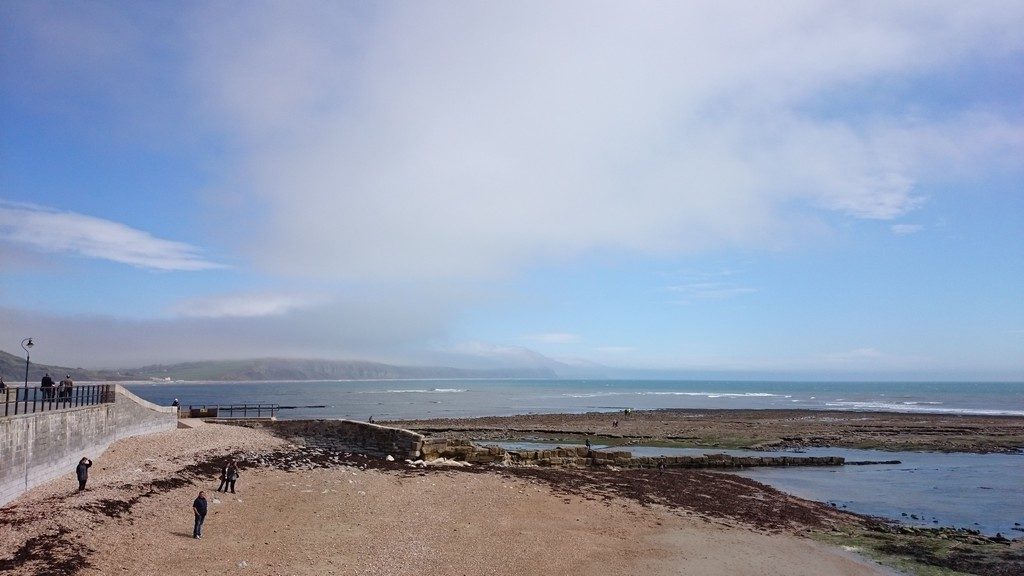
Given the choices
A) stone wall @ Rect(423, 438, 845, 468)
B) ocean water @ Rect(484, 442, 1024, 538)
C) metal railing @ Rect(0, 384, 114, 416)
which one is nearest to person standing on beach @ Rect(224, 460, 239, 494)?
metal railing @ Rect(0, 384, 114, 416)

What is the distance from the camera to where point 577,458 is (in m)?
33.6

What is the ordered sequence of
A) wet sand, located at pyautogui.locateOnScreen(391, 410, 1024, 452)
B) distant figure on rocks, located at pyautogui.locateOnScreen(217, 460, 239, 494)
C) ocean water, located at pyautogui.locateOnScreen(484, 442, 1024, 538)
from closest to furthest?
distant figure on rocks, located at pyautogui.locateOnScreen(217, 460, 239, 494), ocean water, located at pyautogui.locateOnScreen(484, 442, 1024, 538), wet sand, located at pyautogui.locateOnScreen(391, 410, 1024, 452)

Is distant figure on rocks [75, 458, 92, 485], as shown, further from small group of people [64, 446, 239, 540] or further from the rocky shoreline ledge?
the rocky shoreline ledge

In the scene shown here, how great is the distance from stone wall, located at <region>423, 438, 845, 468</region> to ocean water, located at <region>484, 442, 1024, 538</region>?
116 centimetres

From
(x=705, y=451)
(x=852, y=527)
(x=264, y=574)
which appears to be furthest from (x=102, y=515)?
(x=705, y=451)

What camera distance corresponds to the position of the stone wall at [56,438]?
15977mm

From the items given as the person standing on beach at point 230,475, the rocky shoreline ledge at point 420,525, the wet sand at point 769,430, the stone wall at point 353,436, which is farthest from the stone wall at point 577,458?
the person standing on beach at point 230,475

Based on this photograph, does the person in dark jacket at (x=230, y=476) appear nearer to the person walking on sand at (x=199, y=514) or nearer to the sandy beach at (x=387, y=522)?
the sandy beach at (x=387, y=522)

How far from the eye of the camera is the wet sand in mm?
48781

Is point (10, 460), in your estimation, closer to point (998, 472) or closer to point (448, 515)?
point (448, 515)

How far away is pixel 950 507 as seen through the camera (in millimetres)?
26688

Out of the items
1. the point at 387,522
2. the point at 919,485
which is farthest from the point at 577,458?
the point at 919,485

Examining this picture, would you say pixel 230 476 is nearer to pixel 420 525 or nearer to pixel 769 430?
pixel 420 525

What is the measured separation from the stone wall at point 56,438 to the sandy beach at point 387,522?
48 cm
